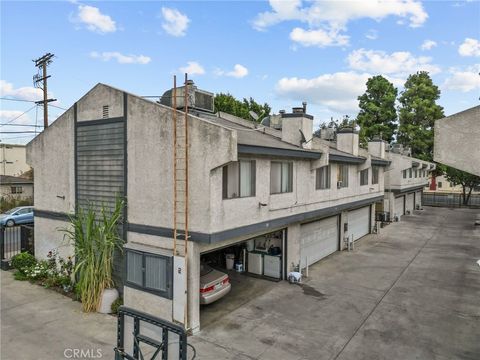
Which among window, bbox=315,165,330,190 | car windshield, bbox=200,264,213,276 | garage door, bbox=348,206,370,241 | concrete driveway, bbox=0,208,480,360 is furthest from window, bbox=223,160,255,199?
garage door, bbox=348,206,370,241

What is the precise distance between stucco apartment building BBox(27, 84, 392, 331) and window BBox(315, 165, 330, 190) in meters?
0.05

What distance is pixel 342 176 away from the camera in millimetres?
19953

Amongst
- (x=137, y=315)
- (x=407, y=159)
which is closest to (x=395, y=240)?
(x=407, y=159)

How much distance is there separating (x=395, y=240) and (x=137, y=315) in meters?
22.3

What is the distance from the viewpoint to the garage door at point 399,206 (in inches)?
1382

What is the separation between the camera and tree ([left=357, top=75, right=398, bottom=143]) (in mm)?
46125

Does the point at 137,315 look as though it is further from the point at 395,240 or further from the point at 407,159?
the point at 407,159

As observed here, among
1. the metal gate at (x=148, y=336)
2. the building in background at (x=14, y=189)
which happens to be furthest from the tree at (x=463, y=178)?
the building in background at (x=14, y=189)

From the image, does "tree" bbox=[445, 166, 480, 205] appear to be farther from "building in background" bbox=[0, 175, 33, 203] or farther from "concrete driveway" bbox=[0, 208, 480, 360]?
"building in background" bbox=[0, 175, 33, 203]

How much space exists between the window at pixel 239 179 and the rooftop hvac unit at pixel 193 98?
113 inches

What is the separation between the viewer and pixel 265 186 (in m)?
12.6

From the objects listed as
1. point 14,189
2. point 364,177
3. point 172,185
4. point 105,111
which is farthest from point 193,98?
point 14,189

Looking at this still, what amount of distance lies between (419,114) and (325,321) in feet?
135

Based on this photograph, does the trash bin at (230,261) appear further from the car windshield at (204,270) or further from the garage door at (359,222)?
the garage door at (359,222)
